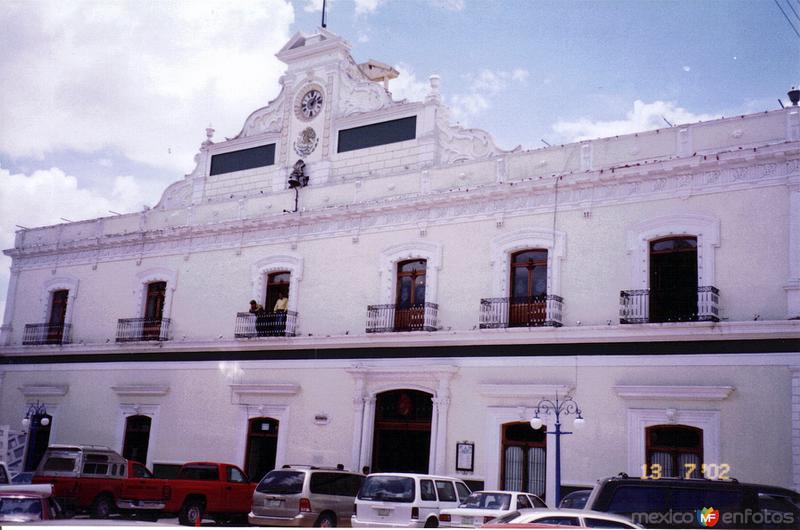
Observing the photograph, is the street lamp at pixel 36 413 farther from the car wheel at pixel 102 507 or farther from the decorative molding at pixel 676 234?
the decorative molding at pixel 676 234

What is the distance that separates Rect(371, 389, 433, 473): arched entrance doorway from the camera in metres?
22.2

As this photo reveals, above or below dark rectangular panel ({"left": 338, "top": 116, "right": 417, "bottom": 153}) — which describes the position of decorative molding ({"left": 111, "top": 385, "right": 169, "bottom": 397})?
below

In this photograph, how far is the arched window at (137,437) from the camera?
89.3 feet

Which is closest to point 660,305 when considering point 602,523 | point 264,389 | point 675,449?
point 675,449

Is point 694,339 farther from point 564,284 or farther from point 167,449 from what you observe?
point 167,449

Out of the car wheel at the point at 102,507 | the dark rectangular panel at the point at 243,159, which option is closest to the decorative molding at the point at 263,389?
the car wheel at the point at 102,507

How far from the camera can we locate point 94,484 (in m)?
20.5

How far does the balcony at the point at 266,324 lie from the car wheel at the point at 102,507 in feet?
20.9

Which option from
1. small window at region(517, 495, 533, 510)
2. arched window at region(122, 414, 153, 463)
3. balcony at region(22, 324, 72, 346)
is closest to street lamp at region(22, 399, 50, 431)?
balcony at region(22, 324, 72, 346)

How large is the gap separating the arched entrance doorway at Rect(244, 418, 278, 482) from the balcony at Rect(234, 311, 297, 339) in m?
2.47

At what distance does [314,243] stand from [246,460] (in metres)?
6.52

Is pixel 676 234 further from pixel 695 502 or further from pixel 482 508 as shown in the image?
pixel 695 502

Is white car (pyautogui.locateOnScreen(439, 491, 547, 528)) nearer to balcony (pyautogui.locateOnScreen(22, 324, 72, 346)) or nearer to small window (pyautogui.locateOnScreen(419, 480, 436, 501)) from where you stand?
small window (pyautogui.locateOnScreen(419, 480, 436, 501))

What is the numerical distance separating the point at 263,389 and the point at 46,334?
1027 cm
